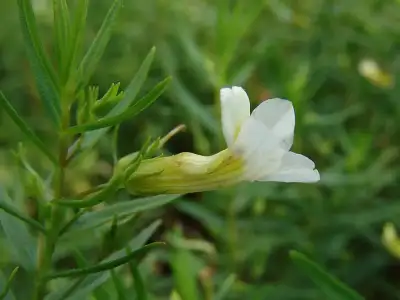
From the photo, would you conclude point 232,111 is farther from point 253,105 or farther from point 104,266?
point 253,105

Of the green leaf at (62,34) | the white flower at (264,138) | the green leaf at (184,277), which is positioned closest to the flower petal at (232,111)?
the white flower at (264,138)

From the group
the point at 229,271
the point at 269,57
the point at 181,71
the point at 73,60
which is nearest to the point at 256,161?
the point at 73,60

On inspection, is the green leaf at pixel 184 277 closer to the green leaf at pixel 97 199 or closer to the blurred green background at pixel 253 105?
the blurred green background at pixel 253 105

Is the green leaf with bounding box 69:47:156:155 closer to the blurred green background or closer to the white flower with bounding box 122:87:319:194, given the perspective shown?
the white flower with bounding box 122:87:319:194

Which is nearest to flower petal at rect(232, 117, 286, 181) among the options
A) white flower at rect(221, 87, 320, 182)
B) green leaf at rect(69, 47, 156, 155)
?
white flower at rect(221, 87, 320, 182)

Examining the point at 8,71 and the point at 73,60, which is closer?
the point at 73,60

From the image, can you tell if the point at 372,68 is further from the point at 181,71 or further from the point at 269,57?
the point at 181,71
